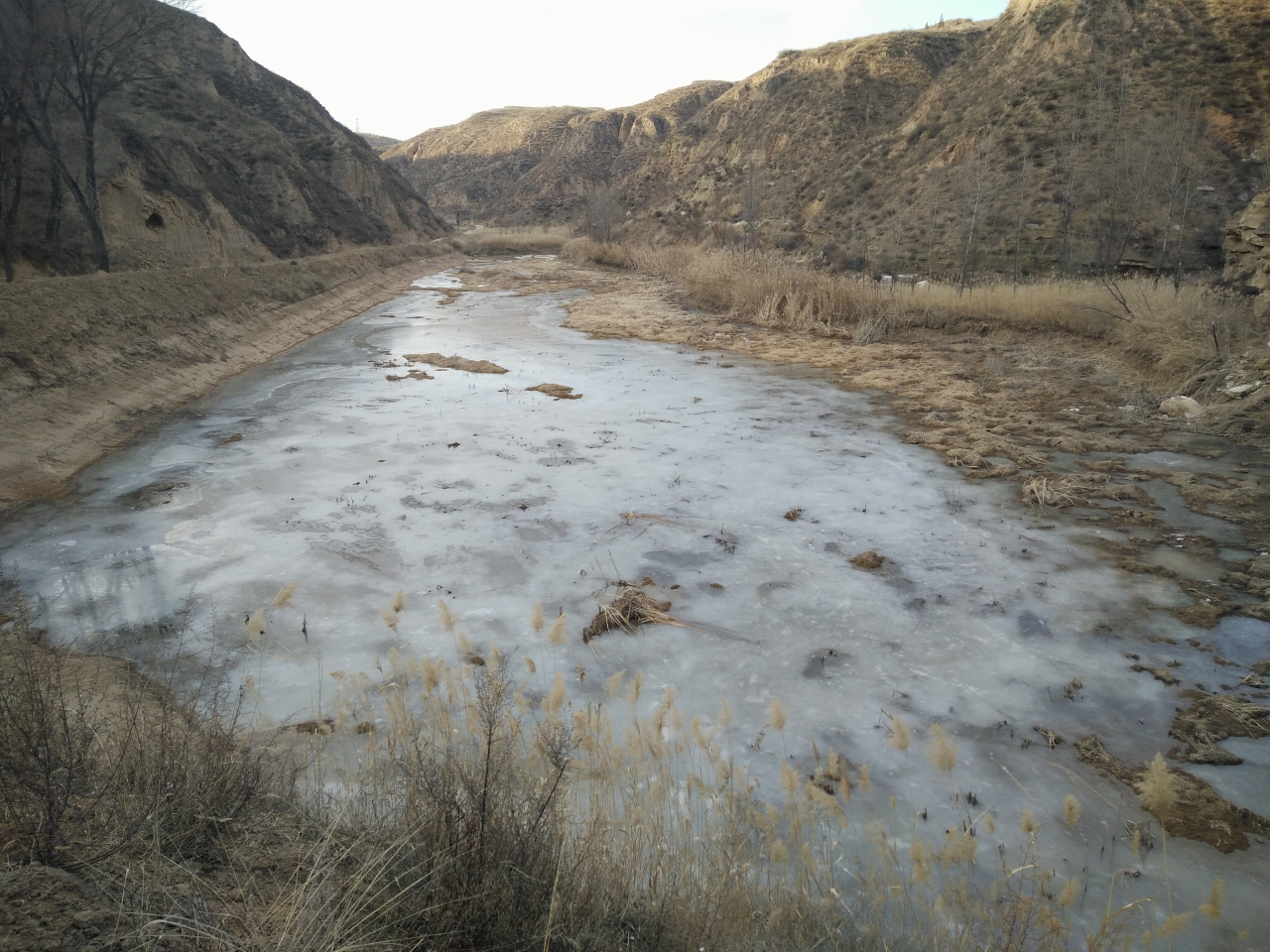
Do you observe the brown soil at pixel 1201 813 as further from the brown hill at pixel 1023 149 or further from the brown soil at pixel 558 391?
the brown hill at pixel 1023 149

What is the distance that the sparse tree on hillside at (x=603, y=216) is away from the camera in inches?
1804

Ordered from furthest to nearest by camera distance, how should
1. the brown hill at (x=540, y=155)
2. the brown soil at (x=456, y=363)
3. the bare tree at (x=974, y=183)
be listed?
the brown hill at (x=540, y=155), the bare tree at (x=974, y=183), the brown soil at (x=456, y=363)

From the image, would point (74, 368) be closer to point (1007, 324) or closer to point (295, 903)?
point (295, 903)

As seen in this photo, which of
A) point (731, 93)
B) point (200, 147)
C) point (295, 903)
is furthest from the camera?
point (731, 93)

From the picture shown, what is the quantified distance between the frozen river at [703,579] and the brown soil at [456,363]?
3.29 metres

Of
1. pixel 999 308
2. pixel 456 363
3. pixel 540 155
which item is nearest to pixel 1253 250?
pixel 999 308

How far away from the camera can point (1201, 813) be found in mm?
3428

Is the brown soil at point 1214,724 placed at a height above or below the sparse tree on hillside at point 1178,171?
below

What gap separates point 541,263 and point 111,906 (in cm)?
3867

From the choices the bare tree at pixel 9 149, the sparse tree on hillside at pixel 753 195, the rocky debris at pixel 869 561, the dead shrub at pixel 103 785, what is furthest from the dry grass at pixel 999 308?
the bare tree at pixel 9 149

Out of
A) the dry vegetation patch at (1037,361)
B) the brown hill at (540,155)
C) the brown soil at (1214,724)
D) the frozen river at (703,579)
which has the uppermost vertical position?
the brown hill at (540,155)

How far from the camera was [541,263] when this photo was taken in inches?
1518

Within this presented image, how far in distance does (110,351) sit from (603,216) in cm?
3838

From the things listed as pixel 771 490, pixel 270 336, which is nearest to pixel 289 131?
pixel 270 336
